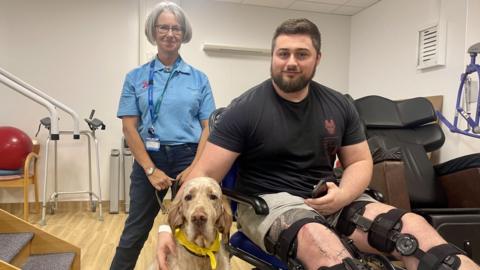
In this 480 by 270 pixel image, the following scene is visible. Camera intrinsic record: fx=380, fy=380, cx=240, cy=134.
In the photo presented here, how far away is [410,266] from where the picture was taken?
49.2 inches

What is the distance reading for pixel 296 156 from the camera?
155cm

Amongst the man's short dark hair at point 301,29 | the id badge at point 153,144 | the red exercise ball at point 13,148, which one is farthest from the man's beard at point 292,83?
the red exercise ball at point 13,148

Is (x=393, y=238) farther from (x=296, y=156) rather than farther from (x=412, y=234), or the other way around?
(x=296, y=156)

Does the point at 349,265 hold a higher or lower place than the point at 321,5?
lower

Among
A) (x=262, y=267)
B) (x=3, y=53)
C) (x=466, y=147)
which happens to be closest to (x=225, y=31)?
(x=3, y=53)

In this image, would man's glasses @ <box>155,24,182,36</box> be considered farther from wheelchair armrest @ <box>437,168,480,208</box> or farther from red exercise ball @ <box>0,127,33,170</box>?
red exercise ball @ <box>0,127,33,170</box>

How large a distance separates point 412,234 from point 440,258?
132 millimetres

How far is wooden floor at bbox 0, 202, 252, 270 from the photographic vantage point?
2891 millimetres

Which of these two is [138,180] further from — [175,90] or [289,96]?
[289,96]

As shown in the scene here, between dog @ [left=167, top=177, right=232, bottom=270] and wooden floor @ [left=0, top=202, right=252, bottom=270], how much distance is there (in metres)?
1.14

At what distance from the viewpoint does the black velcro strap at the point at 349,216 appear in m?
1.45

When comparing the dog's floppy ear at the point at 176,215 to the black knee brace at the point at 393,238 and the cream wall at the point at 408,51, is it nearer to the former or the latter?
the black knee brace at the point at 393,238

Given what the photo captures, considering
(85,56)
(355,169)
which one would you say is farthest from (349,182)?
(85,56)

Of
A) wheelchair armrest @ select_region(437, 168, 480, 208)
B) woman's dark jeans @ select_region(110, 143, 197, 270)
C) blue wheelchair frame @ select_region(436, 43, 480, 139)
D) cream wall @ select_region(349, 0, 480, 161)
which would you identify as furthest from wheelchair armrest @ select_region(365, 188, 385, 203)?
cream wall @ select_region(349, 0, 480, 161)
